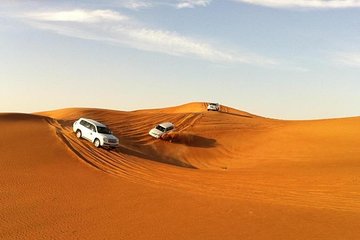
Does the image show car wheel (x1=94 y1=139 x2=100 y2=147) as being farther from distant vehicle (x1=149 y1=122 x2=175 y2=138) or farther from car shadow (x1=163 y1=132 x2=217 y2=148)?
car shadow (x1=163 y1=132 x2=217 y2=148)

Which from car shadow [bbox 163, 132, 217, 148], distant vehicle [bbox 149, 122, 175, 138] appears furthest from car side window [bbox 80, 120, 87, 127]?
car shadow [bbox 163, 132, 217, 148]

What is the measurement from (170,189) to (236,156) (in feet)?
57.4

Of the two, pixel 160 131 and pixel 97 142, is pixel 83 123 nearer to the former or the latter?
pixel 97 142

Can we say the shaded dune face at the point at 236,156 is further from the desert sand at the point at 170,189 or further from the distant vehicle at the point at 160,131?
the distant vehicle at the point at 160,131

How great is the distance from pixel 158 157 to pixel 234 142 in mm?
8506

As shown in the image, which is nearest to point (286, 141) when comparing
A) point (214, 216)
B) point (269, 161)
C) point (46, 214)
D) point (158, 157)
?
point (269, 161)

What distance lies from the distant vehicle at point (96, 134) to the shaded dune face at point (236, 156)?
0.57m

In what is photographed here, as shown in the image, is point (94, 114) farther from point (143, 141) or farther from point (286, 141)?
point (286, 141)

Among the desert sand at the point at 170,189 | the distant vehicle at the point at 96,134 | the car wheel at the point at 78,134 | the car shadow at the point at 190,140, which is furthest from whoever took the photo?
the car shadow at the point at 190,140

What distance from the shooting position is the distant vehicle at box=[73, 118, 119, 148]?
1116 inches

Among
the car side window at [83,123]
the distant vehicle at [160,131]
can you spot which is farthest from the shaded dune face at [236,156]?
the car side window at [83,123]

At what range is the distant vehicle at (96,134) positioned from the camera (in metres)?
28.3

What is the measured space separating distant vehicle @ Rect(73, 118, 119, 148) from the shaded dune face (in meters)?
0.57

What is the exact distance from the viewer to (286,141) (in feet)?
122
